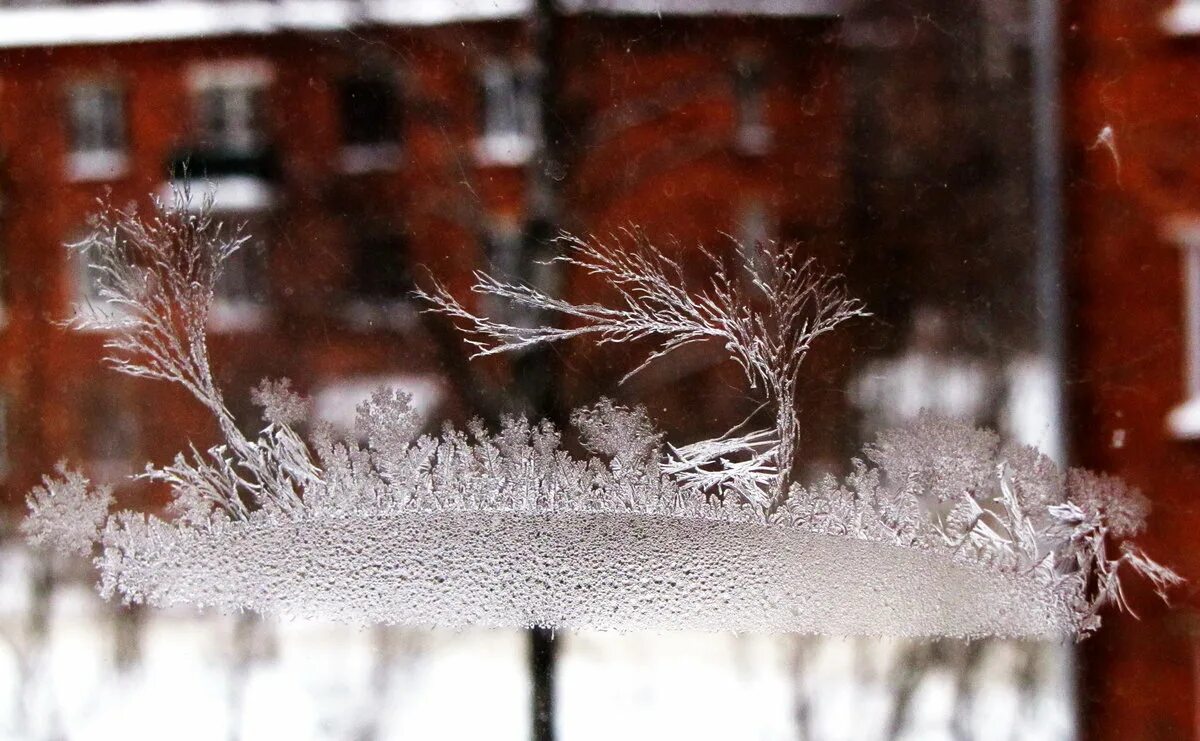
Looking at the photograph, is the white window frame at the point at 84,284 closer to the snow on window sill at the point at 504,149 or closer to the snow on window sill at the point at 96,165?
the snow on window sill at the point at 96,165

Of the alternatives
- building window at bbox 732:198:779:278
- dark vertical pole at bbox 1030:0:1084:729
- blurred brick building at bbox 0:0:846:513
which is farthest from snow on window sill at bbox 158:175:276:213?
dark vertical pole at bbox 1030:0:1084:729

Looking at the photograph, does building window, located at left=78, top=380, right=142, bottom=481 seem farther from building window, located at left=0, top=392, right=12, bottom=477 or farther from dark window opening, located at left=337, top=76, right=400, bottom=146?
dark window opening, located at left=337, top=76, right=400, bottom=146

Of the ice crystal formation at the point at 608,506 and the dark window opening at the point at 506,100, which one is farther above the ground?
the dark window opening at the point at 506,100

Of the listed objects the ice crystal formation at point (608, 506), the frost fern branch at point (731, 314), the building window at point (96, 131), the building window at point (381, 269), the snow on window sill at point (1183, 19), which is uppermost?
the snow on window sill at point (1183, 19)

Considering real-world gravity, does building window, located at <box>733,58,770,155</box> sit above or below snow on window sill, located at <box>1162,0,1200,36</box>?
below

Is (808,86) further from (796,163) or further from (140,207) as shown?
(140,207)

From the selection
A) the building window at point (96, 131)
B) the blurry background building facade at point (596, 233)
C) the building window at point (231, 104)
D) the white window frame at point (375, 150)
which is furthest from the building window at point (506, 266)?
the building window at point (96, 131)

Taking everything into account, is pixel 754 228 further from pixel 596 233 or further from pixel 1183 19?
pixel 1183 19
